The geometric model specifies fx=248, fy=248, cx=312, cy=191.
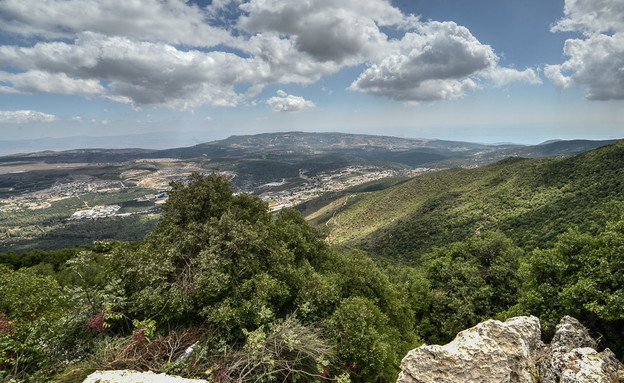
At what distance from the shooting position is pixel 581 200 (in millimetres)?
51688

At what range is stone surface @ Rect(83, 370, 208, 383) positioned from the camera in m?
7.23

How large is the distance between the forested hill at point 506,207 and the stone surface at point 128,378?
47.1 m

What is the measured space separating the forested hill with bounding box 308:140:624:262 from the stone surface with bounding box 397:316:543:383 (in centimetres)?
3658

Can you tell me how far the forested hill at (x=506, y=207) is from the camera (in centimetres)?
4850

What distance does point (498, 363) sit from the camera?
803 centimetres

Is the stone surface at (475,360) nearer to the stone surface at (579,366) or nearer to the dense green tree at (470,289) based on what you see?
the stone surface at (579,366)

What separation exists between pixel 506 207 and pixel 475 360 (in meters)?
74.8

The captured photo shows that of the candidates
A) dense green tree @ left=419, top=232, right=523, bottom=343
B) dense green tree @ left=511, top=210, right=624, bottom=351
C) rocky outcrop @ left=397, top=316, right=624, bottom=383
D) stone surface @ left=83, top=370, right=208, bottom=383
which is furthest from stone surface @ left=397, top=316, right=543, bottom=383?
dense green tree @ left=419, top=232, right=523, bottom=343

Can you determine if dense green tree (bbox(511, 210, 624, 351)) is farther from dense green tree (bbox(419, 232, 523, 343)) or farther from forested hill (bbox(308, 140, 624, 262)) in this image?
forested hill (bbox(308, 140, 624, 262))

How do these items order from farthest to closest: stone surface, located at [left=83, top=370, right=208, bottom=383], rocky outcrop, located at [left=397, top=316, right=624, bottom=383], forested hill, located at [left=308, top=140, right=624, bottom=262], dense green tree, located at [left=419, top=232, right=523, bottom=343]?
forested hill, located at [left=308, top=140, right=624, bottom=262], dense green tree, located at [left=419, top=232, right=523, bottom=343], rocky outcrop, located at [left=397, top=316, right=624, bottom=383], stone surface, located at [left=83, top=370, right=208, bottom=383]

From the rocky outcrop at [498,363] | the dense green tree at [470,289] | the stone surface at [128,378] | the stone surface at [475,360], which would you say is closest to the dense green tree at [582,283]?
the rocky outcrop at [498,363]

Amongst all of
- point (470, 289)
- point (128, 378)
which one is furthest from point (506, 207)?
point (128, 378)

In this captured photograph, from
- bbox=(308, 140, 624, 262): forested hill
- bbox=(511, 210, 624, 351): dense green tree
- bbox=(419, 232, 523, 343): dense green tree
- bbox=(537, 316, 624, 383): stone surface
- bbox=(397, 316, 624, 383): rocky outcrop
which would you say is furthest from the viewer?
bbox=(308, 140, 624, 262): forested hill

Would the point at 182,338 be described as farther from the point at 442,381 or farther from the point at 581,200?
the point at 581,200
